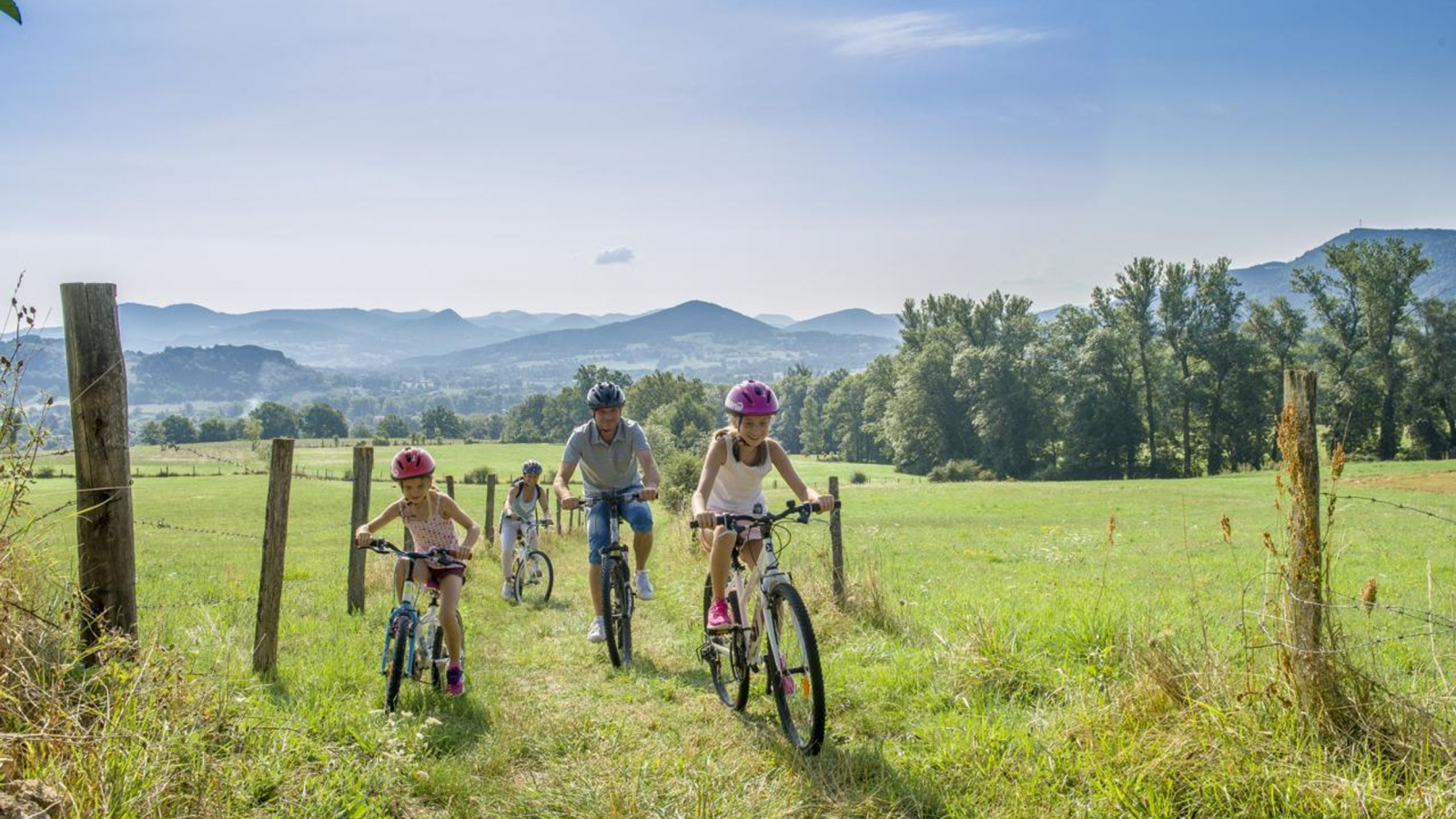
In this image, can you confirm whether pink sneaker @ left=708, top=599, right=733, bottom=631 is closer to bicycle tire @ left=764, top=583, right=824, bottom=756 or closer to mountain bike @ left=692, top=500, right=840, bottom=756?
mountain bike @ left=692, top=500, right=840, bottom=756

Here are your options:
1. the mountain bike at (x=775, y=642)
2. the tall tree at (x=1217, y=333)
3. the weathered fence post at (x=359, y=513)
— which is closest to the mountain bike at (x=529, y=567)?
the weathered fence post at (x=359, y=513)

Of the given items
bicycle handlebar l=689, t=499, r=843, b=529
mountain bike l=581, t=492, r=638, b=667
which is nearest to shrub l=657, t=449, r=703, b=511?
mountain bike l=581, t=492, r=638, b=667

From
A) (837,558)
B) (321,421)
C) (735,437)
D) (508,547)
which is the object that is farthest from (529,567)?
(321,421)

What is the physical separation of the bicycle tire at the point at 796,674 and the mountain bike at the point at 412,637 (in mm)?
2263

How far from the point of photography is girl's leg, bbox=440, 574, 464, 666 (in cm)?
596

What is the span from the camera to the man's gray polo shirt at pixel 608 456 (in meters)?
7.54

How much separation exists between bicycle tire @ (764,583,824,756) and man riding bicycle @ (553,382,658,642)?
2332 mm

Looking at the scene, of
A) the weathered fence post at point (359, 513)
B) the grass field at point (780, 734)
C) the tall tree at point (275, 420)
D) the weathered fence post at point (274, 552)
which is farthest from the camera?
the tall tree at point (275, 420)

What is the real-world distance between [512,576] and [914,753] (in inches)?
286

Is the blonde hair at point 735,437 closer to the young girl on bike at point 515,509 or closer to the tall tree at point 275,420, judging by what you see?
the young girl on bike at point 515,509

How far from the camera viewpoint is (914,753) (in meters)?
4.76

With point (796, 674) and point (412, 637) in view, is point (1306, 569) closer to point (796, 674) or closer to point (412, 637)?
point (796, 674)

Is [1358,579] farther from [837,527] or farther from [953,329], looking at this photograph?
[953,329]

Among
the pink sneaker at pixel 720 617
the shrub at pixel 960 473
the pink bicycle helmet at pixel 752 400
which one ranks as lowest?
the shrub at pixel 960 473
